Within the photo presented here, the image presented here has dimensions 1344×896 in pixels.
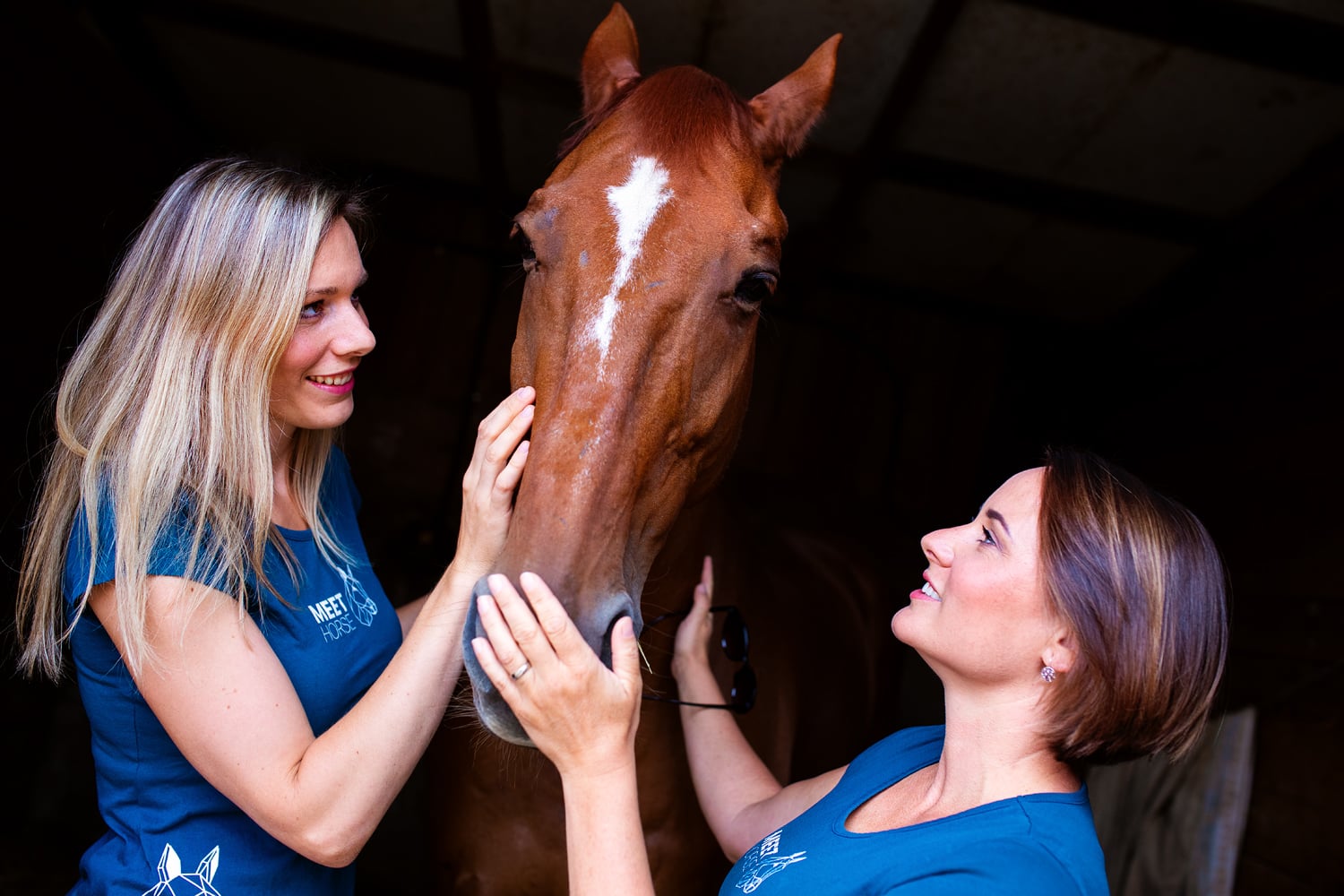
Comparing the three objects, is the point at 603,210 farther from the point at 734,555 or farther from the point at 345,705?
the point at 734,555

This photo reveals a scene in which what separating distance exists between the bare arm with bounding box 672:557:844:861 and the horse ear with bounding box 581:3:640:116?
1.15 meters

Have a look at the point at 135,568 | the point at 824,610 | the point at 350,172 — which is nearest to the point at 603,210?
the point at 135,568

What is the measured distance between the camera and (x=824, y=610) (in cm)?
365

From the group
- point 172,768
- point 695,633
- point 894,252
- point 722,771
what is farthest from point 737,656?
point 894,252

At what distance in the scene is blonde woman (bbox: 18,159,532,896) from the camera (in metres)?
1.42

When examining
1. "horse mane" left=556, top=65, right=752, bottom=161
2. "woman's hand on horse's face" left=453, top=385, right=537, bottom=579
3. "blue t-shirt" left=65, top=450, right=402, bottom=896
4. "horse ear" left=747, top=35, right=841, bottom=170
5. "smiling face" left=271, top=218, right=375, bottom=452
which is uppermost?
"horse ear" left=747, top=35, right=841, bottom=170

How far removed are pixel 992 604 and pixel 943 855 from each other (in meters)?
0.35

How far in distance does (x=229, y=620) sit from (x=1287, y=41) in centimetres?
334

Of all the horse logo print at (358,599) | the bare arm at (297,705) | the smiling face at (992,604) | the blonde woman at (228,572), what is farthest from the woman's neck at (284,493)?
the smiling face at (992,604)

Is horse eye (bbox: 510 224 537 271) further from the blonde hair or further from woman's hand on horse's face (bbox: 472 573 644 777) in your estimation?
woman's hand on horse's face (bbox: 472 573 644 777)

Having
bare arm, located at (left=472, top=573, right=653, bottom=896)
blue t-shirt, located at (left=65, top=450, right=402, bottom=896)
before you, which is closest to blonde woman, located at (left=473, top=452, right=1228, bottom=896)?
bare arm, located at (left=472, top=573, right=653, bottom=896)

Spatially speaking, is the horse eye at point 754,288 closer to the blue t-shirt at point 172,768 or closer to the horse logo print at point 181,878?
the blue t-shirt at point 172,768

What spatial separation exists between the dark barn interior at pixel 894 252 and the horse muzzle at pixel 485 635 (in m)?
1.01

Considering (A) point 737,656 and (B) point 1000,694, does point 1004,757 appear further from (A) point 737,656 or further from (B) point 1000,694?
(A) point 737,656
